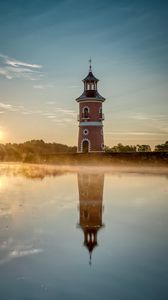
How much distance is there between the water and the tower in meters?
24.6

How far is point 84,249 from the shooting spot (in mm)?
7734

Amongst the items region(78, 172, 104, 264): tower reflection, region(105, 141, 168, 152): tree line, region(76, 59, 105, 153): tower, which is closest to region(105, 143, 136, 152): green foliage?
region(105, 141, 168, 152): tree line

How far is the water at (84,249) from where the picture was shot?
5777 mm

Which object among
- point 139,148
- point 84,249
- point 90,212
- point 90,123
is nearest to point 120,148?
point 139,148

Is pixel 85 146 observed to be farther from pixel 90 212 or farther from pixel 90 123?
pixel 90 212

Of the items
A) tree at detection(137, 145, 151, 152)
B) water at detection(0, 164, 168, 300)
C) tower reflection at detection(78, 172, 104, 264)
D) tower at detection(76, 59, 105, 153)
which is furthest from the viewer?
tree at detection(137, 145, 151, 152)

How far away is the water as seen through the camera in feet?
19.0

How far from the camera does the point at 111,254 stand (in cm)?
741

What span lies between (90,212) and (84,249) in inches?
160

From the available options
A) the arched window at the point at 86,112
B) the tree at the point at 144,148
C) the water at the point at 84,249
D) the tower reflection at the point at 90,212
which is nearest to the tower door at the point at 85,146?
the arched window at the point at 86,112

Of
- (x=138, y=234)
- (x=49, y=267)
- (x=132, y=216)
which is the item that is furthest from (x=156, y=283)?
(x=132, y=216)

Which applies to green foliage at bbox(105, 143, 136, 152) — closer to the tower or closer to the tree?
the tree

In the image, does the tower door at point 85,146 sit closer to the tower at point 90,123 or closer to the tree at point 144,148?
the tower at point 90,123

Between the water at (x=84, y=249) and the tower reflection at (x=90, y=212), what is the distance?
→ 3 cm
